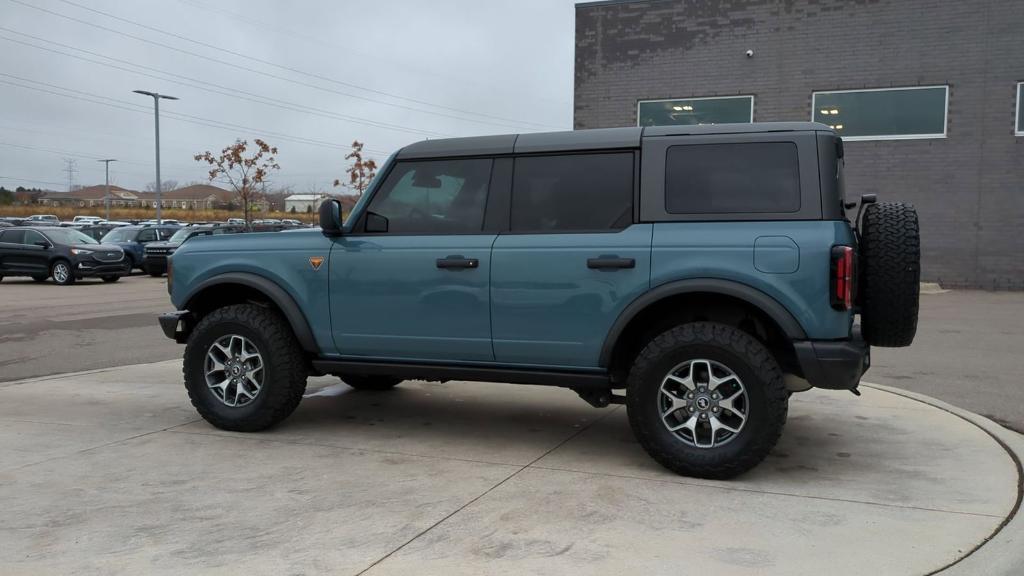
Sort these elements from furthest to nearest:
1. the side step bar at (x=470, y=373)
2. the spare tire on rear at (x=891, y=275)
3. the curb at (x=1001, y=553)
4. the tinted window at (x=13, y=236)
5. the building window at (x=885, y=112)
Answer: the tinted window at (x=13, y=236) → the building window at (x=885, y=112) → the side step bar at (x=470, y=373) → the spare tire on rear at (x=891, y=275) → the curb at (x=1001, y=553)

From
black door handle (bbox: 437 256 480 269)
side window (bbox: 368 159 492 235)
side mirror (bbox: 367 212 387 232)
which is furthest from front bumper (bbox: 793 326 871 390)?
side mirror (bbox: 367 212 387 232)

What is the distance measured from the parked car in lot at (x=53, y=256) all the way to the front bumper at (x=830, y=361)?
71.7 ft

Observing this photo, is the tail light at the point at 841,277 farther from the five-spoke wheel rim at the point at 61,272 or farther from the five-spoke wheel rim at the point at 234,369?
the five-spoke wheel rim at the point at 61,272

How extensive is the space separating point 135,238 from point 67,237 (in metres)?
3.77

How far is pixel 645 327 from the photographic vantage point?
4949 mm

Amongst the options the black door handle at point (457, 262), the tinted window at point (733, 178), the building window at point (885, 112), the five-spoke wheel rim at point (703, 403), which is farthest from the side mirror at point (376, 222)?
the building window at point (885, 112)

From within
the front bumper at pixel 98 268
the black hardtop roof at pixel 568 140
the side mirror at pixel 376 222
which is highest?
the black hardtop roof at pixel 568 140

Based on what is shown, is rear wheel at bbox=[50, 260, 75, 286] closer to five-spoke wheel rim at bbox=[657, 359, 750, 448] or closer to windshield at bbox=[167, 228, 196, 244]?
windshield at bbox=[167, 228, 196, 244]

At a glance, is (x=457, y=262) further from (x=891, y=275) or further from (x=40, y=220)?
(x=40, y=220)

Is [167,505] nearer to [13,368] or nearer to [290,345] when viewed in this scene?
[290,345]

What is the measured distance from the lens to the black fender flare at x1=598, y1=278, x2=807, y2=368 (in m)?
4.38

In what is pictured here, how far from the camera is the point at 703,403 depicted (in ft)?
14.9

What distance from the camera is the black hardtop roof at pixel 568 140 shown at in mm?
4688

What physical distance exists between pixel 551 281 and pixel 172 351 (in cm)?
663
